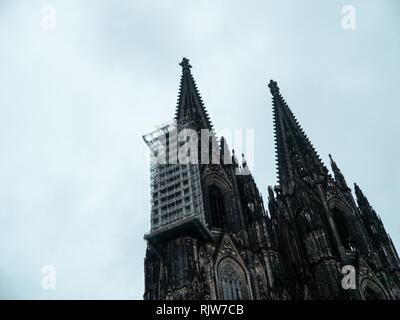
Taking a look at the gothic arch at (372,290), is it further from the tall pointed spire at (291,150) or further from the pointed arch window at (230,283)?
the tall pointed spire at (291,150)

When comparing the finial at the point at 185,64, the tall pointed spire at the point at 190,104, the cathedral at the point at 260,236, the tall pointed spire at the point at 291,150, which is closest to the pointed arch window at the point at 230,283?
the cathedral at the point at 260,236

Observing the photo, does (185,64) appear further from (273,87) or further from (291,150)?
(291,150)

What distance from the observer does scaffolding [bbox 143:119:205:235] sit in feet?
124

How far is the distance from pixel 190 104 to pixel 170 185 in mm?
13548

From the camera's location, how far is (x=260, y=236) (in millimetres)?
37500

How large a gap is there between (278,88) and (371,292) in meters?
28.7

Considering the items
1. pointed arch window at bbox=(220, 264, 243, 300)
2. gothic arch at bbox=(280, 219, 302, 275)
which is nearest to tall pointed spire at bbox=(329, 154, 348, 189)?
gothic arch at bbox=(280, 219, 302, 275)

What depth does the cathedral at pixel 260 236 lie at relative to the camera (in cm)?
3388

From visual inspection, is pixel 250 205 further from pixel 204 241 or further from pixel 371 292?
pixel 371 292

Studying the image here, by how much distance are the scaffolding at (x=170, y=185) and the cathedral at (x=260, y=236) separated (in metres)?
0.09

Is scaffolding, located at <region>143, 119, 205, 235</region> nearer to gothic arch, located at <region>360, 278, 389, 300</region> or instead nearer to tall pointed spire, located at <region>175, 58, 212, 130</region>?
tall pointed spire, located at <region>175, 58, 212, 130</region>

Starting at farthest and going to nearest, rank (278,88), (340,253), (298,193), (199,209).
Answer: (278,88) < (298,193) < (199,209) < (340,253)
